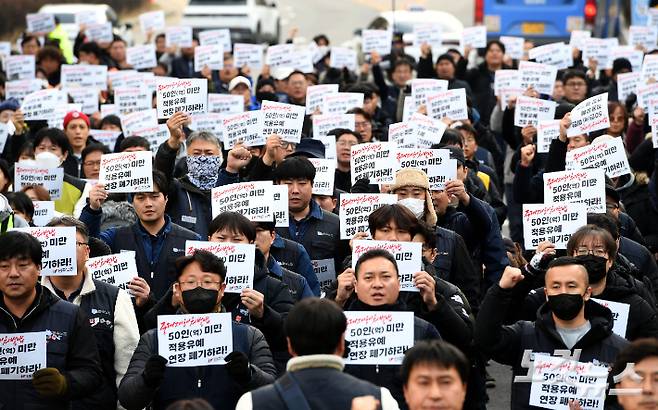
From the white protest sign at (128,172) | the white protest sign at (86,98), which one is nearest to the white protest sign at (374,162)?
the white protest sign at (128,172)

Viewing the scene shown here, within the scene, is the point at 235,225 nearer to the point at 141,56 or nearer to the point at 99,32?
the point at 141,56

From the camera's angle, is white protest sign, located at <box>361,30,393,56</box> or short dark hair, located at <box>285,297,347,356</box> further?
white protest sign, located at <box>361,30,393,56</box>

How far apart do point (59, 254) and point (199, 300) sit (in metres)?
1.34

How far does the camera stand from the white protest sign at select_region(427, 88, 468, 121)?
1476 centimetres

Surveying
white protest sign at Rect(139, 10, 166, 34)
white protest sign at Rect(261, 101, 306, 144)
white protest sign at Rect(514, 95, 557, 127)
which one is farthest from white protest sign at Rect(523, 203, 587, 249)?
A: white protest sign at Rect(139, 10, 166, 34)

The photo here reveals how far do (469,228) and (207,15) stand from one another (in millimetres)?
23871

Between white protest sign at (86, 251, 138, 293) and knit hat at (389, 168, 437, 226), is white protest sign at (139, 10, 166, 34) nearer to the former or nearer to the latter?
knit hat at (389, 168, 437, 226)

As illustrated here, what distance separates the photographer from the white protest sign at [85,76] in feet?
57.7

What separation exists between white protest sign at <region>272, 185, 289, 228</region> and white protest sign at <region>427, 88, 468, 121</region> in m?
5.00

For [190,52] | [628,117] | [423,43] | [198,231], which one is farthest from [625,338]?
[190,52]

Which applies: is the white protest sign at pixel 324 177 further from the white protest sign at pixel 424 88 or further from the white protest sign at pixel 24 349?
the white protest sign at pixel 424 88

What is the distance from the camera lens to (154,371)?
7.17m

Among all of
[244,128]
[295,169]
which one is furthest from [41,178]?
[295,169]

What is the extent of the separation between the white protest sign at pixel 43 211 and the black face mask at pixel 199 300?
3.65 metres
